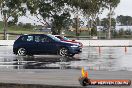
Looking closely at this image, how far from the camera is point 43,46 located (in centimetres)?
2761

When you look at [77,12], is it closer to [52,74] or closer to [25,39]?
[25,39]

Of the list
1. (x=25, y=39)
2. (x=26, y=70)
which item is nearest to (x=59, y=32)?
(x=25, y=39)

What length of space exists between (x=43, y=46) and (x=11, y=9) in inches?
1517

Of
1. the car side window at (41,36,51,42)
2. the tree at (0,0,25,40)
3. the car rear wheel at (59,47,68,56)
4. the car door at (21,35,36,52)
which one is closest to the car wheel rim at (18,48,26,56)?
the car door at (21,35,36,52)

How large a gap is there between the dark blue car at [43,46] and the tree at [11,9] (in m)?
35.2

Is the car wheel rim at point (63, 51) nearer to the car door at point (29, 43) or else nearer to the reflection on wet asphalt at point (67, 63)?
the reflection on wet asphalt at point (67, 63)

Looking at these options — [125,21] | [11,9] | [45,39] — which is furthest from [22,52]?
[125,21]

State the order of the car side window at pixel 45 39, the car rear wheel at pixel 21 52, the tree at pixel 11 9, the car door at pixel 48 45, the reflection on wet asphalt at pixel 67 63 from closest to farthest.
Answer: the reflection on wet asphalt at pixel 67 63
the car door at pixel 48 45
the car side window at pixel 45 39
the car rear wheel at pixel 21 52
the tree at pixel 11 9

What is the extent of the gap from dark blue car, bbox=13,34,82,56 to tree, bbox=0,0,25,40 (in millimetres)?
35184

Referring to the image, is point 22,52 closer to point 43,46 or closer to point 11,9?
point 43,46

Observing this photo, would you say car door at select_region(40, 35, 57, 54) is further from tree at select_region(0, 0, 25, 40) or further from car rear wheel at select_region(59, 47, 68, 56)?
tree at select_region(0, 0, 25, 40)

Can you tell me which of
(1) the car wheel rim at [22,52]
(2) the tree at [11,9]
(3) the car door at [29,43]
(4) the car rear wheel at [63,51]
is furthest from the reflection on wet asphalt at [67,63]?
(2) the tree at [11,9]

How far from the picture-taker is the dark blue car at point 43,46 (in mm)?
27328

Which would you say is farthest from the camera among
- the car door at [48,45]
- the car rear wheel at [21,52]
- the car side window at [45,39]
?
the car rear wheel at [21,52]
